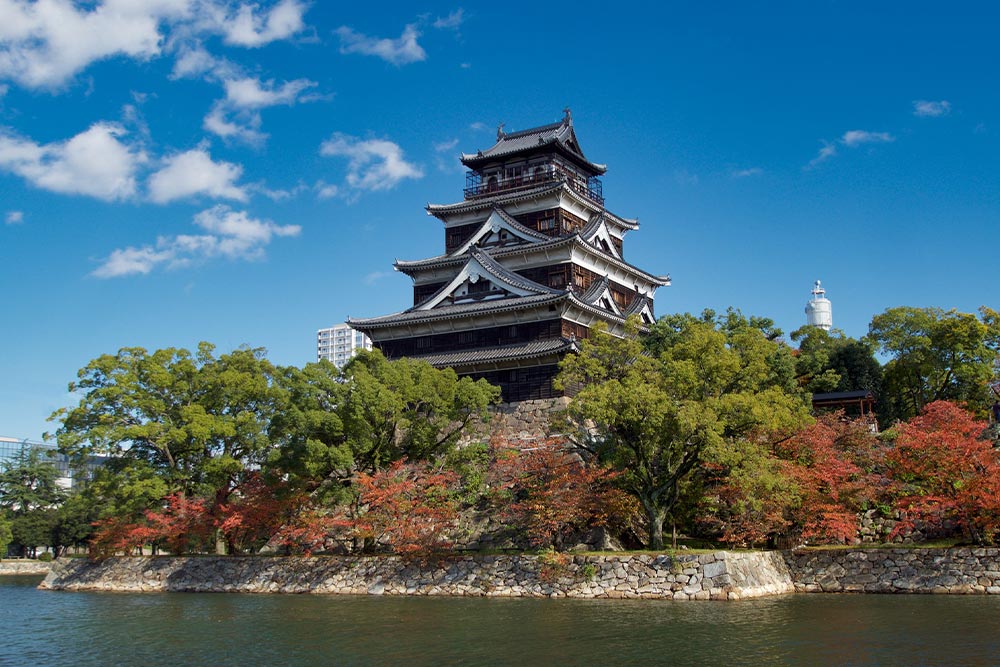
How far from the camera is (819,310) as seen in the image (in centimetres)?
7388

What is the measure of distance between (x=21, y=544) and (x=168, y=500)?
29806 mm

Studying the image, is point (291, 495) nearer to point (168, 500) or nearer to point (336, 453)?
point (336, 453)

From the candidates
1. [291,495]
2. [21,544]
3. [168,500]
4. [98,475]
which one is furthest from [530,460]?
[21,544]

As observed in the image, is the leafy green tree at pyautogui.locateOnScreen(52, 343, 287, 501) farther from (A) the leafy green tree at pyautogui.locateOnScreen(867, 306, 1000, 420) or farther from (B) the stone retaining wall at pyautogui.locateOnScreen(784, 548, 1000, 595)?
(A) the leafy green tree at pyautogui.locateOnScreen(867, 306, 1000, 420)

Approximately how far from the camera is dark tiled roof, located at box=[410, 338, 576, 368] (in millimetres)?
37531

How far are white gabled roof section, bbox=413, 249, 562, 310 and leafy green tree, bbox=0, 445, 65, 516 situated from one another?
107ft

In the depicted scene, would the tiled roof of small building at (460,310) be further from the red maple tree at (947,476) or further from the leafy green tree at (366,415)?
the red maple tree at (947,476)

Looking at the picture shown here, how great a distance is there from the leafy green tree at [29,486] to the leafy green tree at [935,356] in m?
51.6

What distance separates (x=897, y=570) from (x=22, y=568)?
48.8 m

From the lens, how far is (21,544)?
56594mm

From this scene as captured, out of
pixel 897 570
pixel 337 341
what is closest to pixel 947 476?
pixel 897 570

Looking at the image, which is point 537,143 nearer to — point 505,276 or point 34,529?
point 505,276

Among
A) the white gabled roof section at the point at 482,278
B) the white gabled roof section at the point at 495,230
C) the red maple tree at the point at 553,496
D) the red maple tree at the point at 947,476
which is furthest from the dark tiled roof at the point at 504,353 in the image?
the red maple tree at the point at 947,476

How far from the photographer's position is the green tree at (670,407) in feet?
84.6
